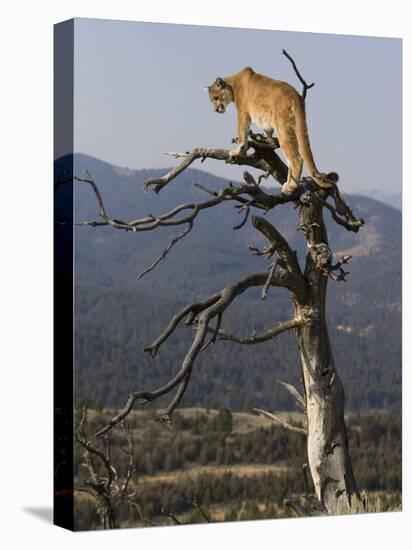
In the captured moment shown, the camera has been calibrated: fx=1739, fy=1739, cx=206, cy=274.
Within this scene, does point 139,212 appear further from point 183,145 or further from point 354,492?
point 354,492

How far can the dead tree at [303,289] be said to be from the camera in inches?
441

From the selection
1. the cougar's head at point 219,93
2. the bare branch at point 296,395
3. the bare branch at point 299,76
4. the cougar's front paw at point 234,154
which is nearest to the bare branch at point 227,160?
the cougar's front paw at point 234,154

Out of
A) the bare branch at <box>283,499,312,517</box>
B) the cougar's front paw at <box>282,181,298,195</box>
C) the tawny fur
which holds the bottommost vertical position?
the bare branch at <box>283,499,312,517</box>

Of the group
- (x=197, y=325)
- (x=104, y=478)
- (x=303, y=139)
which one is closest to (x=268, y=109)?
(x=303, y=139)

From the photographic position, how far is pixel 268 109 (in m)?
11.4

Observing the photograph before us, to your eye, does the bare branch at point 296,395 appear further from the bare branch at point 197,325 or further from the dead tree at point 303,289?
the bare branch at point 197,325

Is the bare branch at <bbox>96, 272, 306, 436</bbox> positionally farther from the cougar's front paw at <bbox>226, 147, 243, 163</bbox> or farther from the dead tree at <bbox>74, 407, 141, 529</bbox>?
the cougar's front paw at <bbox>226, 147, 243, 163</bbox>

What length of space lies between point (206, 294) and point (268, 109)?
4.19 ft

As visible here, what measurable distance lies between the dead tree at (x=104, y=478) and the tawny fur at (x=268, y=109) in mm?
2075

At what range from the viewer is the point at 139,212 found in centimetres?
1109

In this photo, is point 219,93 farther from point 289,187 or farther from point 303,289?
point 303,289

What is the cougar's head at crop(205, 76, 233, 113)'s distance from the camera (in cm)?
1127

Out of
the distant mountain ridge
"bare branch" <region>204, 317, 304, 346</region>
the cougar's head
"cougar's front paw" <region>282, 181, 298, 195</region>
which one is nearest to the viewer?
the distant mountain ridge

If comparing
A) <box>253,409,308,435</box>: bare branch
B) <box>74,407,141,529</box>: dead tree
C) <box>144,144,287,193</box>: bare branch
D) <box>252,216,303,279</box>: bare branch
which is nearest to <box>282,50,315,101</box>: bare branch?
<box>144,144,287,193</box>: bare branch
